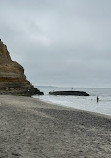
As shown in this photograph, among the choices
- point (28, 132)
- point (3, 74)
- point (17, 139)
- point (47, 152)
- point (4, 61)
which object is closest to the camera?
point (47, 152)

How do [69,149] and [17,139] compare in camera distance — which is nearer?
[69,149]

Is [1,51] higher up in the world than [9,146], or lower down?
higher up

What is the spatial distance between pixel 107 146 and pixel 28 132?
4.14 metres

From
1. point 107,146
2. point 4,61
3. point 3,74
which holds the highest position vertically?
point 4,61

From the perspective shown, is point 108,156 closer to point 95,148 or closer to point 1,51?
point 95,148

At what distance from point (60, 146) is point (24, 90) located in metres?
72.4

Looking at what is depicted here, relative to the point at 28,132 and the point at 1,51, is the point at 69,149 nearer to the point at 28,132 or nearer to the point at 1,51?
the point at 28,132

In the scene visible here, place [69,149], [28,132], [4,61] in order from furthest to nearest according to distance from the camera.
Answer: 1. [4,61]
2. [28,132]
3. [69,149]

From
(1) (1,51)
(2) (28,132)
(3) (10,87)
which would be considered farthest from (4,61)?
(2) (28,132)

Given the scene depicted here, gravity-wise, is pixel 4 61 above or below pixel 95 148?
above

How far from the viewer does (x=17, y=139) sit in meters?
9.51

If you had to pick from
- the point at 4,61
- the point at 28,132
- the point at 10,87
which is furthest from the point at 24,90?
the point at 28,132

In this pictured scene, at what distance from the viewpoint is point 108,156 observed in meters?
8.07

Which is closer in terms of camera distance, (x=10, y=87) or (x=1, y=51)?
(x=10, y=87)
